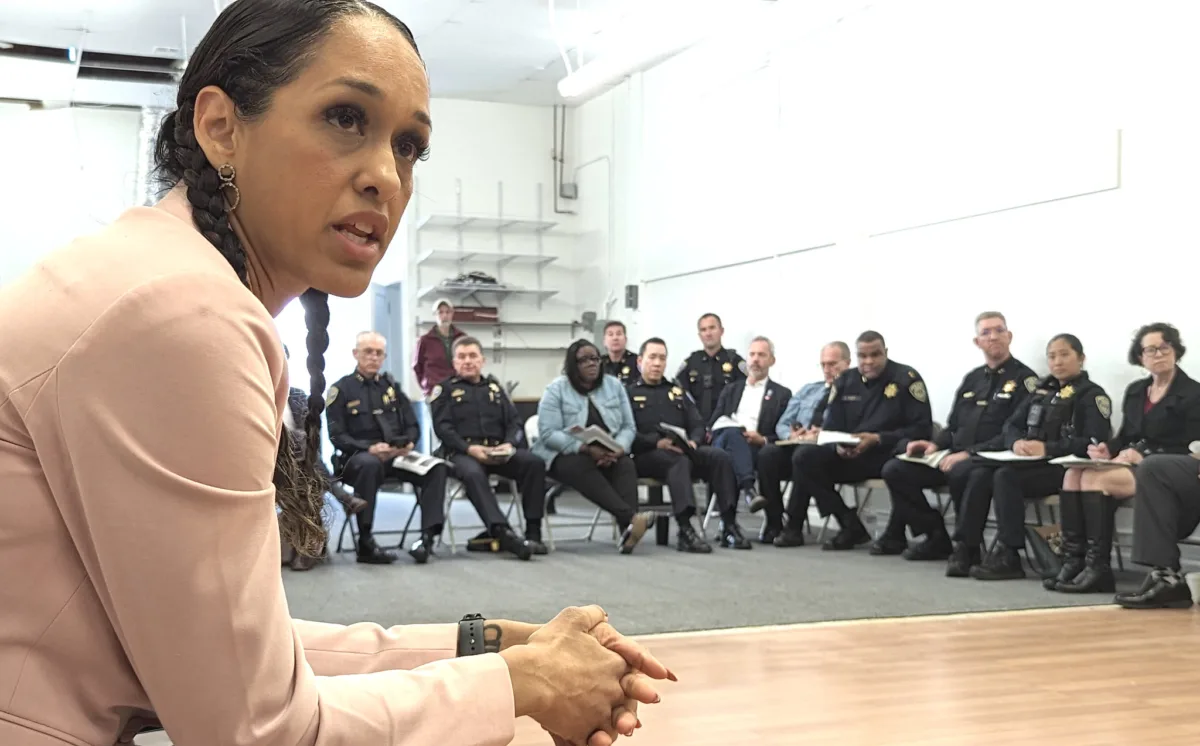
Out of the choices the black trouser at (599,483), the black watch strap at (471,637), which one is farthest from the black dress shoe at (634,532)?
the black watch strap at (471,637)

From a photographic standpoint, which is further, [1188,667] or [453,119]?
[453,119]

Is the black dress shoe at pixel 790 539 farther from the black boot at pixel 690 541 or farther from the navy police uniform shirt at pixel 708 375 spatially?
the navy police uniform shirt at pixel 708 375

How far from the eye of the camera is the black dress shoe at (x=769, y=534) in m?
7.31

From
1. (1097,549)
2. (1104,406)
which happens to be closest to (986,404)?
(1104,406)

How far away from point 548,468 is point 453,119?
6260 mm

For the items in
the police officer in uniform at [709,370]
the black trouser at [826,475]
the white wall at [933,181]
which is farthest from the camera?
the police officer in uniform at [709,370]

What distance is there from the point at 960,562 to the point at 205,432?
5455 mm

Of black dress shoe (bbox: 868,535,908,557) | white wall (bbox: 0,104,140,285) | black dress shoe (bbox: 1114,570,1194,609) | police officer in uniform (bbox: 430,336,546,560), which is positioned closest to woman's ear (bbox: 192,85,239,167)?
black dress shoe (bbox: 1114,570,1194,609)

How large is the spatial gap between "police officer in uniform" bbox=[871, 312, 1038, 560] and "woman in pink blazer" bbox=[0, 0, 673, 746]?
5.77 m

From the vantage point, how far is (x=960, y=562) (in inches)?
223

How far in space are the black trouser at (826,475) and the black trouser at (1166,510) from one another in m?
2.12

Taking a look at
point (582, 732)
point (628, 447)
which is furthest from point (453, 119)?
point (582, 732)

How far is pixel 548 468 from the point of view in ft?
22.6

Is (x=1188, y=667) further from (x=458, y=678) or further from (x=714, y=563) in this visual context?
(x=458, y=678)
